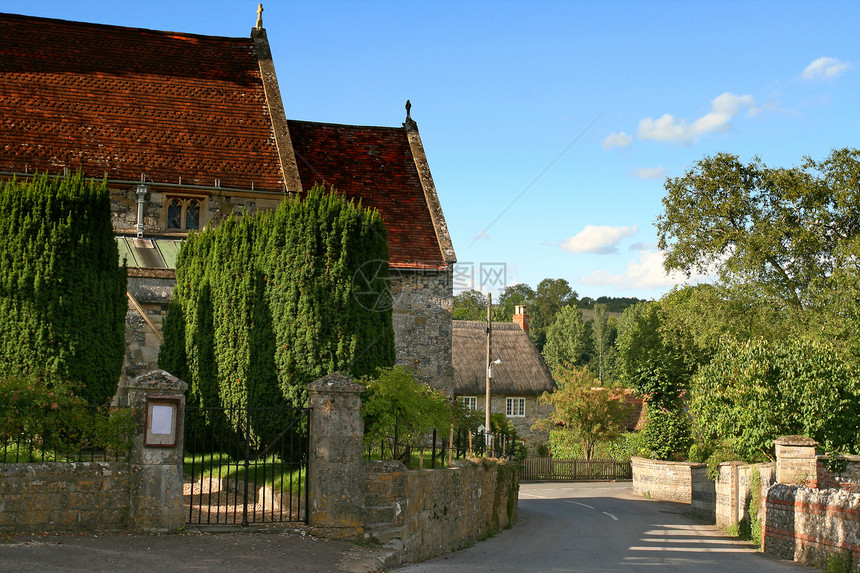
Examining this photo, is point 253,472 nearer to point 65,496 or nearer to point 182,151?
point 65,496

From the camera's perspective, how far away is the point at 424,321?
70.5 ft

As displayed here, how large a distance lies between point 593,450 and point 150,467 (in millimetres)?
35555

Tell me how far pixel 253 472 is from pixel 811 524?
953 centimetres

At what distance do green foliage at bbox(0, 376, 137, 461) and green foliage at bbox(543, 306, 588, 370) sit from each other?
67.9m

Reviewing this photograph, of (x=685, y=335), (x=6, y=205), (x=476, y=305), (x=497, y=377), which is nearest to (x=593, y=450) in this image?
(x=497, y=377)

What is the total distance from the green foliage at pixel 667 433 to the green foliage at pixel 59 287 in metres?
22.9

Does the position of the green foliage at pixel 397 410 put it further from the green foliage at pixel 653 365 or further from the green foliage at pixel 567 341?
the green foliage at pixel 567 341

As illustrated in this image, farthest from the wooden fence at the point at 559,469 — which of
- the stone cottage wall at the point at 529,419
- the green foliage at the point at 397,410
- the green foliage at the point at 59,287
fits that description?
the green foliage at the point at 59,287

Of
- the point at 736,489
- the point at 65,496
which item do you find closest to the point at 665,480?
the point at 736,489

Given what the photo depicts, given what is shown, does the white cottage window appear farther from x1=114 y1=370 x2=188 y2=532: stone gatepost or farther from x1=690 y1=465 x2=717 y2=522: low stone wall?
x1=114 y1=370 x2=188 y2=532: stone gatepost

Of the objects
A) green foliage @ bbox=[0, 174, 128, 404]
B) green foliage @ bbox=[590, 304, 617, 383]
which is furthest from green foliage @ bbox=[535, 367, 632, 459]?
green foliage @ bbox=[590, 304, 617, 383]

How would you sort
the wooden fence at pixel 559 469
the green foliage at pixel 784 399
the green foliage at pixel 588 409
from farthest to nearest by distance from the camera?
the green foliage at pixel 588 409, the wooden fence at pixel 559 469, the green foliage at pixel 784 399

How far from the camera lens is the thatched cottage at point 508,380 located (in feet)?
150

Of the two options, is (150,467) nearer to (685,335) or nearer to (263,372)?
(263,372)
